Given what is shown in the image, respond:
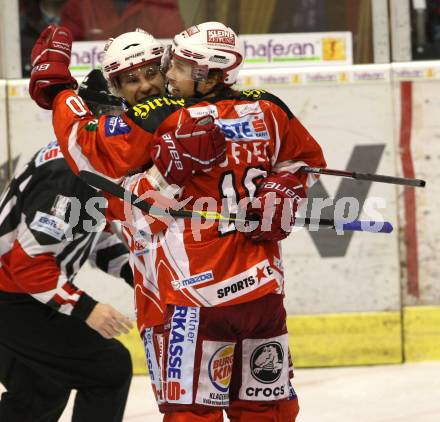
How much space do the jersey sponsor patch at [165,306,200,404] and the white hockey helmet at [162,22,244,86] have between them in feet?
2.11

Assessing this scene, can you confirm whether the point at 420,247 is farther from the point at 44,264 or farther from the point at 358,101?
the point at 44,264

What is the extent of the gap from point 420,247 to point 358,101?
751 mm

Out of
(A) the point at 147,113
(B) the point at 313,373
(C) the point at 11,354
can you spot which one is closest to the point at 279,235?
(A) the point at 147,113

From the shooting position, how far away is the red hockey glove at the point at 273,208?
291 cm

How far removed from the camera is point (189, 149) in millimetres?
2758

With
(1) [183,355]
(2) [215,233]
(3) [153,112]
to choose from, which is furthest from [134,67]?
(1) [183,355]

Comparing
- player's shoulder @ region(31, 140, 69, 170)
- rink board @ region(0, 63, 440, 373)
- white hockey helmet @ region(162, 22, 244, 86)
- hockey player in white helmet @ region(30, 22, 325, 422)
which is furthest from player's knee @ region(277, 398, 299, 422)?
rink board @ region(0, 63, 440, 373)

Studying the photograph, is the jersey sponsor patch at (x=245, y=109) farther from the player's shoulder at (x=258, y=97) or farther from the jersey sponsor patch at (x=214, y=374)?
the jersey sponsor patch at (x=214, y=374)

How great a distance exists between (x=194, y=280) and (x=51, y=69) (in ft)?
2.38

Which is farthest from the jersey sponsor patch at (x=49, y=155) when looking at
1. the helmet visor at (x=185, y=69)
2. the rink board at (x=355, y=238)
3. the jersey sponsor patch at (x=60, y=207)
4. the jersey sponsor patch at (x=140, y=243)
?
the rink board at (x=355, y=238)

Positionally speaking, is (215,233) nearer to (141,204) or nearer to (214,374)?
(141,204)

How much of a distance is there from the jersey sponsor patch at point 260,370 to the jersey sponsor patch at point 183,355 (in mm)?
A: 164

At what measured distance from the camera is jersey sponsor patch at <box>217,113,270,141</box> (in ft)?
9.43

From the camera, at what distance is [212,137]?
277 centimetres
